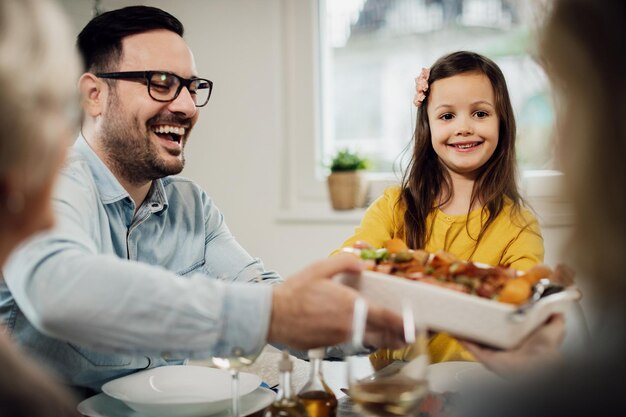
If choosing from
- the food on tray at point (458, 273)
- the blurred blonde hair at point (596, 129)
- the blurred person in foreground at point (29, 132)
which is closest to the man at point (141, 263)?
the food on tray at point (458, 273)

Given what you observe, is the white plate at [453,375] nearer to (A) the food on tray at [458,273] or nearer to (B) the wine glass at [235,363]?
(A) the food on tray at [458,273]

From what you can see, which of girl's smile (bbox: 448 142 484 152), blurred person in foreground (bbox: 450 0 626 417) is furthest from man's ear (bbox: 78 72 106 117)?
blurred person in foreground (bbox: 450 0 626 417)

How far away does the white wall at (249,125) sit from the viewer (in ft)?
10.9

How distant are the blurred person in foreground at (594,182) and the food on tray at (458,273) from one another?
0.24 meters

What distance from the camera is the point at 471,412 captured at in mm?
740

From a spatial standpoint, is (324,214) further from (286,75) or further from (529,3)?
(529,3)

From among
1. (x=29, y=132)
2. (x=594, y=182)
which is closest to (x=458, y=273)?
(x=594, y=182)

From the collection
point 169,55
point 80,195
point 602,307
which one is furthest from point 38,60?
point 169,55

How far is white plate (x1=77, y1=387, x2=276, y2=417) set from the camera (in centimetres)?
112

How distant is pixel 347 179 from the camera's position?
3092 mm

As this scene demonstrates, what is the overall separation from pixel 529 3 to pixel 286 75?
246 centimetres

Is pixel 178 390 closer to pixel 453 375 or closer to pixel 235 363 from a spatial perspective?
pixel 235 363

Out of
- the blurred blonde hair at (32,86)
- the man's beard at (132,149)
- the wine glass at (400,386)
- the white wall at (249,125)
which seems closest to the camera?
the blurred blonde hair at (32,86)

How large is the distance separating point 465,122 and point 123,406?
4.28ft
